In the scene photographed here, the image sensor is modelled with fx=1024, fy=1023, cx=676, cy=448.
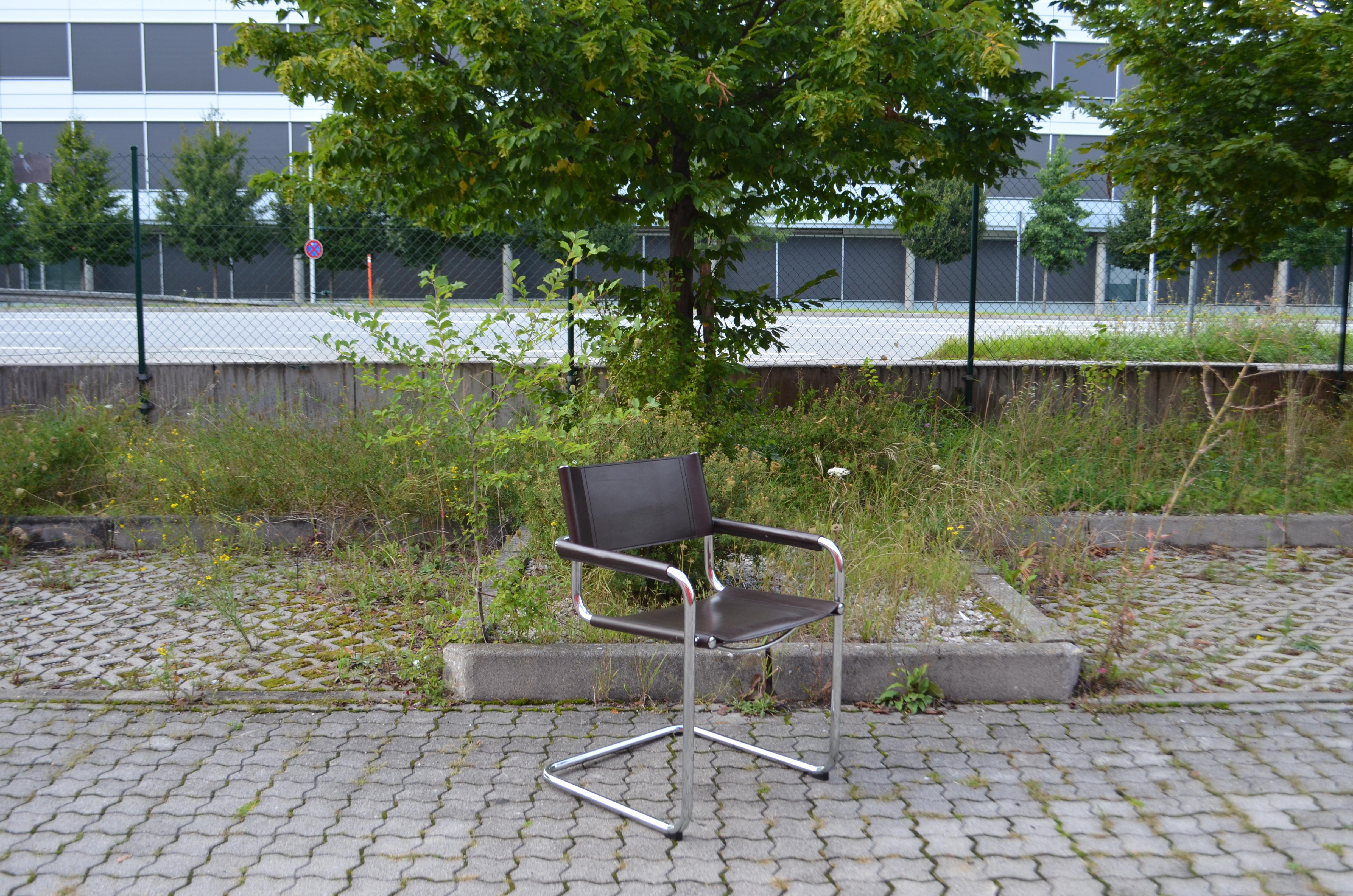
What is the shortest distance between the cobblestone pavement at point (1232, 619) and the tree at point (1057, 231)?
10.8 meters

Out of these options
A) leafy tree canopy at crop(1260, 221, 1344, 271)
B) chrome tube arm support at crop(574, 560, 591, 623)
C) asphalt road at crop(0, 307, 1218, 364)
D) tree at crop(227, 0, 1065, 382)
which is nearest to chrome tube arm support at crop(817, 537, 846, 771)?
chrome tube arm support at crop(574, 560, 591, 623)

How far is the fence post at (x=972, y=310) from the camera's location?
322 inches

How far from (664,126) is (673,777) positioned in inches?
160

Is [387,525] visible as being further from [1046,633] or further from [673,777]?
[1046,633]

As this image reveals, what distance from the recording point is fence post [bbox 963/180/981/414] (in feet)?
26.8

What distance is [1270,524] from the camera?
20.8ft

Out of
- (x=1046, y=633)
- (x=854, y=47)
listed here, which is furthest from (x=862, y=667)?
(x=854, y=47)

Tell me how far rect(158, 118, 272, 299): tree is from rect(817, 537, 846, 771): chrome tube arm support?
5.22 metres

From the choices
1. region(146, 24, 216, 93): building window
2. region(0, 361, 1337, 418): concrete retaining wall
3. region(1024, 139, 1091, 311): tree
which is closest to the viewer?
region(0, 361, 1337, 418): concrete retaining wall

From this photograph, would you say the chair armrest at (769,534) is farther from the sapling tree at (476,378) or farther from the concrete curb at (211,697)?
the concrete curb at (211,697)

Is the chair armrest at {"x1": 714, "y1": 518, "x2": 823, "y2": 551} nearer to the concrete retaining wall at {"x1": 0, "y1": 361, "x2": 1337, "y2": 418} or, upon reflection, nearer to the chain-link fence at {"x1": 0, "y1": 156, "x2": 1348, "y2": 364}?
the chain-link fence at {"x1": 0, "y1": 156, "x2": 1348, "y2": 364}

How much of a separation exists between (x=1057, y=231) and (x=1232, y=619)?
59.9ft

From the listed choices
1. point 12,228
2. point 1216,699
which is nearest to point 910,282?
point 1216,699

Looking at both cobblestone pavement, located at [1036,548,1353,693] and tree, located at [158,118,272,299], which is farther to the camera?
tree, located at [158,118,272,299]
